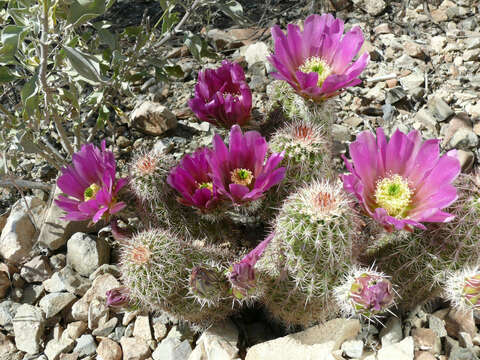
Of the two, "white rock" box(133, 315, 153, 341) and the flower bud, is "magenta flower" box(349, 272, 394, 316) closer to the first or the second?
the flower bud

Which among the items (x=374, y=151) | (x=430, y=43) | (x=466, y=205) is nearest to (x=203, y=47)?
(x=374, y=151)

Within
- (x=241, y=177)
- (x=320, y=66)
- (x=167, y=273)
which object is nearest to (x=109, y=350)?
(x=167, y=273)

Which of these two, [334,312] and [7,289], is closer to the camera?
[334,312]

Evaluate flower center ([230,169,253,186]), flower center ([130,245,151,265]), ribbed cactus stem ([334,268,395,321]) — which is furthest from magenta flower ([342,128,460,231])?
flower center ([130,245,151,265])

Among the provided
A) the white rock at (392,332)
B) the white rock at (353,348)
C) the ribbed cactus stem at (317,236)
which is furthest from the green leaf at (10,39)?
the white rock at (392,332)

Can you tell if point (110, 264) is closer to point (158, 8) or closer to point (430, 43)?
point (158, 8)

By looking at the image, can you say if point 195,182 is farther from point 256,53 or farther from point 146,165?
point 256,53
